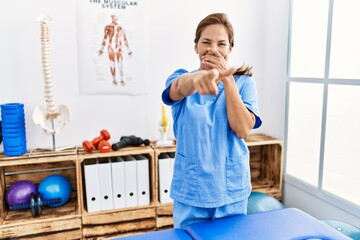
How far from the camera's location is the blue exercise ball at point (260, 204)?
2.21 meters

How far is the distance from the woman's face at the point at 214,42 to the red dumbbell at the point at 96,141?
4.20ft

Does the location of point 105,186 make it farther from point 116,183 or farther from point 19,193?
point 19,193

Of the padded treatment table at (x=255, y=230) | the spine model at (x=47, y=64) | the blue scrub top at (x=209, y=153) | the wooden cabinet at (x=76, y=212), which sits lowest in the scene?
the wooden cabinet at (x=76, y=212)

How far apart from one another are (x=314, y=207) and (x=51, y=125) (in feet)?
6.42

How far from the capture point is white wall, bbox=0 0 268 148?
228 cm

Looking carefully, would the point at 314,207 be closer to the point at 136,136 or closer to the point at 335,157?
the point at 335,157

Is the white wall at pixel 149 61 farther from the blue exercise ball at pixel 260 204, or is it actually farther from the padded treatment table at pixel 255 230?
the padded treatment table at pixel 255 230

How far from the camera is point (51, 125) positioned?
2.34m

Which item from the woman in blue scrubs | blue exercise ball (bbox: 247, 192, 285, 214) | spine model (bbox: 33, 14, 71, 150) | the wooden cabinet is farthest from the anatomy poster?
the woman in blue scrubs

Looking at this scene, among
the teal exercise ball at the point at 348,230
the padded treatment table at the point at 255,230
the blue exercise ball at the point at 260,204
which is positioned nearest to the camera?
the padded treatment table at the point at 255,230

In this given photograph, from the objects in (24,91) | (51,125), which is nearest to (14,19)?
(24,91)

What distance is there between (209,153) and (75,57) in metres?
1.58

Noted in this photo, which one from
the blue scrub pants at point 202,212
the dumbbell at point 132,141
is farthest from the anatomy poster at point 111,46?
the blue scrub pants at point 202,212

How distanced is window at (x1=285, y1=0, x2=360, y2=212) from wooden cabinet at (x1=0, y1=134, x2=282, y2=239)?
285mm
